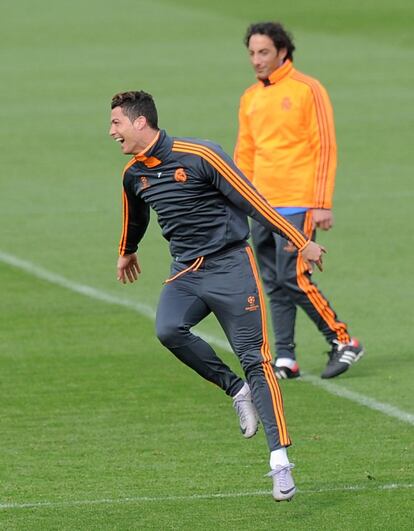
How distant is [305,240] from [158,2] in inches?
1413

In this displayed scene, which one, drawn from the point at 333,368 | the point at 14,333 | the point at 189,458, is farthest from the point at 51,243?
the point at 189,458

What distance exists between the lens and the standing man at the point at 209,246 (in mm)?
9250

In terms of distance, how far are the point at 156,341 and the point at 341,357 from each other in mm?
2179

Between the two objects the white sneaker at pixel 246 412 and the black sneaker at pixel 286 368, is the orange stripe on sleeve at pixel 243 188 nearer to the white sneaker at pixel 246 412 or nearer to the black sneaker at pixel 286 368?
the white sneaker at pixel 246 412

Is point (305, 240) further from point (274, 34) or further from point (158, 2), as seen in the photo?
point (158, 2)

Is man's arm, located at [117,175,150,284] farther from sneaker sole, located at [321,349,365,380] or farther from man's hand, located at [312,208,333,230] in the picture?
sneaker sole, located at [321,349,365,380]

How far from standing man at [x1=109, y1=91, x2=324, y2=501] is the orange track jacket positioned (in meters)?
3.32

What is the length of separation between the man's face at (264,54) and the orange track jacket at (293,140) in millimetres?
80

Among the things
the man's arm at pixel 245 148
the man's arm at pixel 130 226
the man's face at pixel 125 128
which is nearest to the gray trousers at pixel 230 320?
the man's arm at pixel 130 226

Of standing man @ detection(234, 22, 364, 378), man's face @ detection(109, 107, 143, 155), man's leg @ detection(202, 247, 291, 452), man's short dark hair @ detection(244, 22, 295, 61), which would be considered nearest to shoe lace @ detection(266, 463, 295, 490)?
man's leg @ detection(202, 247, 291, 452)

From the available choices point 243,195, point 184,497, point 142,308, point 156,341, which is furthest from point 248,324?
point 142,308

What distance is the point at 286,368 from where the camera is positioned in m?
12.9

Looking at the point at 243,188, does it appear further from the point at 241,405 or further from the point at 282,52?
the point at 282,52

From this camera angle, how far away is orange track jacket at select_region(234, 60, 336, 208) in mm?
12828
